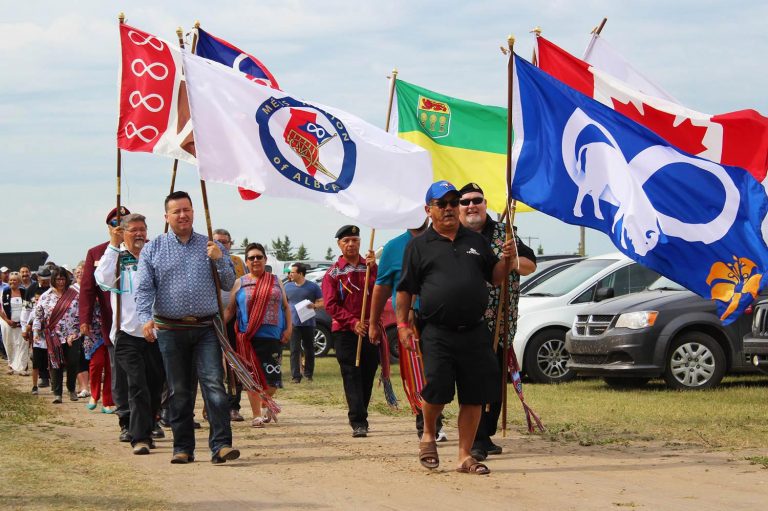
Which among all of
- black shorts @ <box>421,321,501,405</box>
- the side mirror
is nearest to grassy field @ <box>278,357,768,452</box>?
the side mirror

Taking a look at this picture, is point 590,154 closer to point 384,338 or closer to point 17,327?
point 384,338

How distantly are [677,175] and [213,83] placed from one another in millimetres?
3746

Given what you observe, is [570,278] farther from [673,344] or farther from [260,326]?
[260,326]

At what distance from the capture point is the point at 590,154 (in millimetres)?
9703

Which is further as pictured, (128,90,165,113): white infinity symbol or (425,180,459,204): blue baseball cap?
(128,90,165,113): white infinity symbol

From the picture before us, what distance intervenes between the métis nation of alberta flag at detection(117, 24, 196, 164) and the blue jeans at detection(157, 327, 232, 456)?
7.05 ft

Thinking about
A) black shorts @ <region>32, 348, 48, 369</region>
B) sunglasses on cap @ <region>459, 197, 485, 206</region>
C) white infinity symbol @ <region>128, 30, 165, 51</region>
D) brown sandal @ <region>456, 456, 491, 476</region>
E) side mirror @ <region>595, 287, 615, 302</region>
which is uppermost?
white infinity symbol @ <region>128, 30, 165, 51</region>

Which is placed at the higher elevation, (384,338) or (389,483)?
(384,338)

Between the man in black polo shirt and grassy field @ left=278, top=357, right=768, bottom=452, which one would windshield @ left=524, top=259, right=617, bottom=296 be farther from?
the man in black polo shirt

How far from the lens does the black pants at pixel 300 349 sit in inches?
768

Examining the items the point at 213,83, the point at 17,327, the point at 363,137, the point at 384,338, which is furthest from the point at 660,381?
the point at 17,327

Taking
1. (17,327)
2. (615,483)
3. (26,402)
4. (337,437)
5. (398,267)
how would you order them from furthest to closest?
(17,327), (26,402), (337,437), (398,267), (615,483)

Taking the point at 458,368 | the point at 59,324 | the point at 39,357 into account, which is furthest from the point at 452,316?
the point at 39,357

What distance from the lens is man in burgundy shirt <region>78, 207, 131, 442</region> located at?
11.3m
